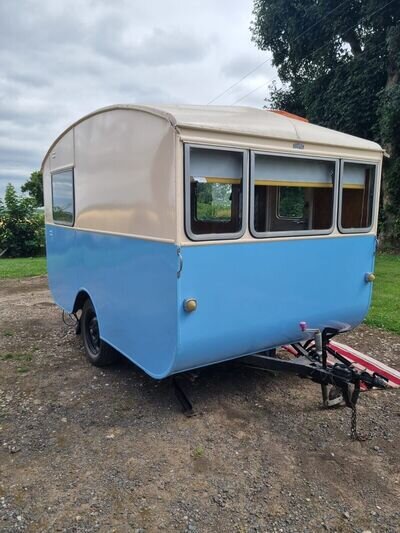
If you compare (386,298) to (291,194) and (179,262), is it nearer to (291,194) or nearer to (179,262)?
(291,194)

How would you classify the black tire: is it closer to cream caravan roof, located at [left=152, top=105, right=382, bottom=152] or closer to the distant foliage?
cream caravan roof, located at [left=152, top=105, right=382, bottom=152]

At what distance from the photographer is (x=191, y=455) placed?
3.33 metres

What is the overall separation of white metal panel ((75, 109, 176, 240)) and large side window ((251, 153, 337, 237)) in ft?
2.49

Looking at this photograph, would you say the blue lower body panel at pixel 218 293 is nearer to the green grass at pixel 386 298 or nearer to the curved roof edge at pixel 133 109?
the curved roof edge at pixel 133 109

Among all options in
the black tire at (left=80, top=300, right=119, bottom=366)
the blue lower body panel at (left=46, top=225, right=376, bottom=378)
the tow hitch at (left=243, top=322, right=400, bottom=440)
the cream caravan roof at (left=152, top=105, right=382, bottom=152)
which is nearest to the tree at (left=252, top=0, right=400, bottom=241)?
the cream caravan roof at (left=152, top=105, right=382, bottom=152)

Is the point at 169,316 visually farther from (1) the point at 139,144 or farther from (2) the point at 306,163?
(2) the point at 306,163

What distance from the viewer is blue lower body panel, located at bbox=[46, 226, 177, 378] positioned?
336 centimetres

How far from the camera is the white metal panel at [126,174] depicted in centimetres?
323

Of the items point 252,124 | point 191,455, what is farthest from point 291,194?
point 191,455

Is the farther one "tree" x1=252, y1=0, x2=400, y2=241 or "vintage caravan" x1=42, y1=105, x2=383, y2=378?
"tree" x1=252, y1=0, x2=400, y2=241

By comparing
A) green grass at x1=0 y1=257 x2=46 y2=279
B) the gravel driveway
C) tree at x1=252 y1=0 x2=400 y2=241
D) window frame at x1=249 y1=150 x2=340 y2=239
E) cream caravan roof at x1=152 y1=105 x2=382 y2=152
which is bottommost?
the gravel driveway

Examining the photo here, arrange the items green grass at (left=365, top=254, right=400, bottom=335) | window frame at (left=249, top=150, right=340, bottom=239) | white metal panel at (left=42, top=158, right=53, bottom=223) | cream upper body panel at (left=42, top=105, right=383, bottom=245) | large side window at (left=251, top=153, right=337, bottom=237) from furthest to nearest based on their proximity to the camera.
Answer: green grass at (left=365, top=254, right=400, bottom=335), white metal panel at (left=42, top=158, right=53, bottom=223), large side window at (left=251, top=153, right=337, bottom=237), window frame at (left=249, top=150, right=340, bottom=239), cream upper body panel at (left=42, top=105, right=383, bottom=245)

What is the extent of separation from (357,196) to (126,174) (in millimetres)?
2331

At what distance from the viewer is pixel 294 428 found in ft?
12.1
